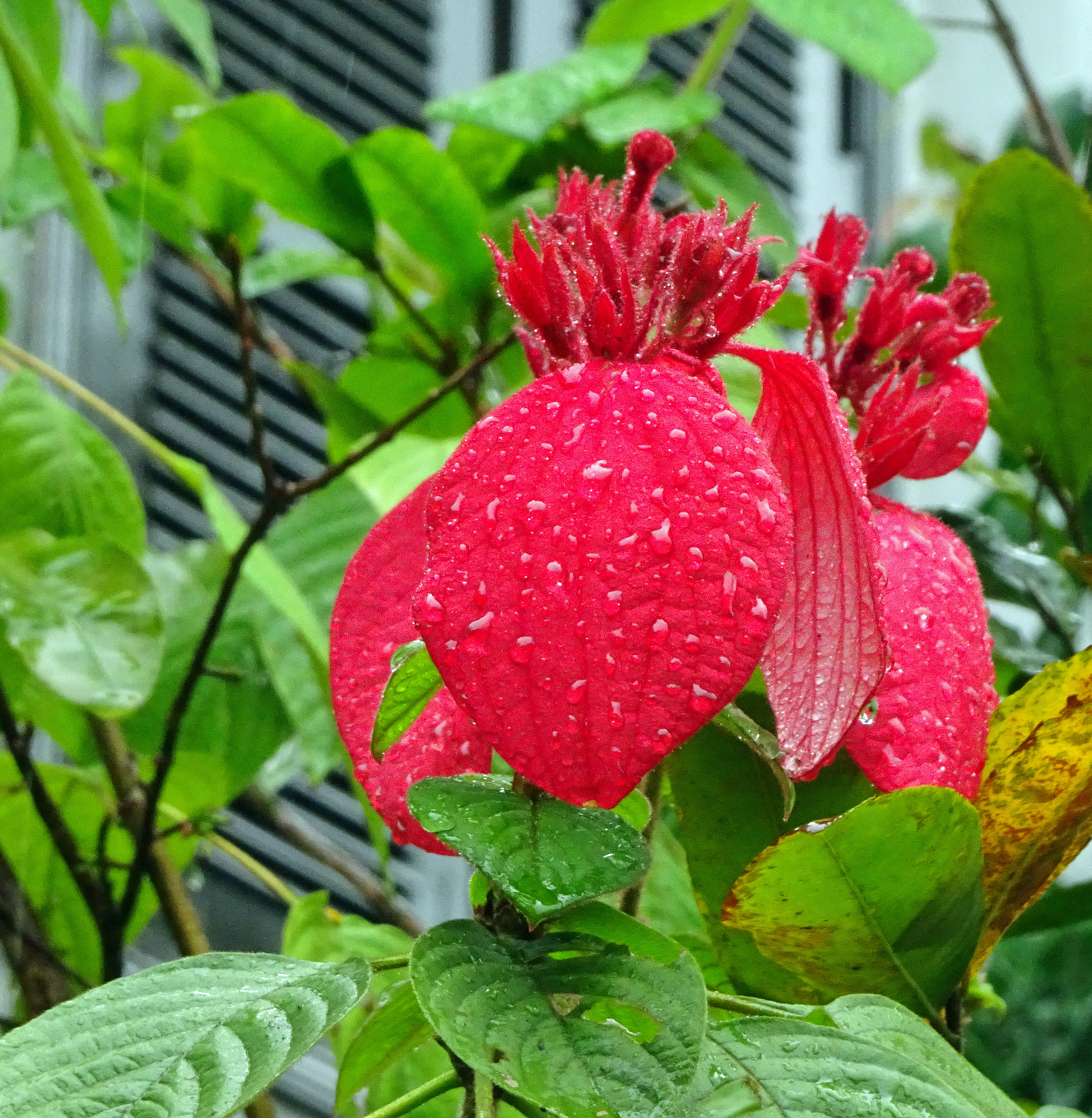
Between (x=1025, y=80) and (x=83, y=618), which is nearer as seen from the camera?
(x=83, y=618)

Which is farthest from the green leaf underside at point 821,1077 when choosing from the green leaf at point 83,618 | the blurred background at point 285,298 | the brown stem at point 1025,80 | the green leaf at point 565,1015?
the blurred background at point 285,298

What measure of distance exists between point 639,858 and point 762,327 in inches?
10.3

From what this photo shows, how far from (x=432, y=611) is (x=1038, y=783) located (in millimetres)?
143

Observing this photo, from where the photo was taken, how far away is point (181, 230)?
58 centimetres

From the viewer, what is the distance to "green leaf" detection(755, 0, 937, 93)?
20.3 inches

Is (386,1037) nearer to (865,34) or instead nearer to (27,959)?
(27,959)

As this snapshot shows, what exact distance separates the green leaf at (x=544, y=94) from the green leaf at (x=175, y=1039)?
366 mm

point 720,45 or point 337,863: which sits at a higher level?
point 720,45

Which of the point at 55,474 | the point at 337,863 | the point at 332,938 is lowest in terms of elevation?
the point at 337,863

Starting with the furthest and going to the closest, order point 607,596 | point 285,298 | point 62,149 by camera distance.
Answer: point 285,298
point 62,149
point 607,596

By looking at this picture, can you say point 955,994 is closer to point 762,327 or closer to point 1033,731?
point 1033,731

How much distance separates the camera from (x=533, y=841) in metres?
0.20

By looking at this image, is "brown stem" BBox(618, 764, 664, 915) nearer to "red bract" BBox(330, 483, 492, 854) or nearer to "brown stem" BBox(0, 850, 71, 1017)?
"red bract" BBox(330, 483, 492, 854)

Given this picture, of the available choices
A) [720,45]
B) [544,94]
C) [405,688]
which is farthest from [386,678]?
[720,45]
